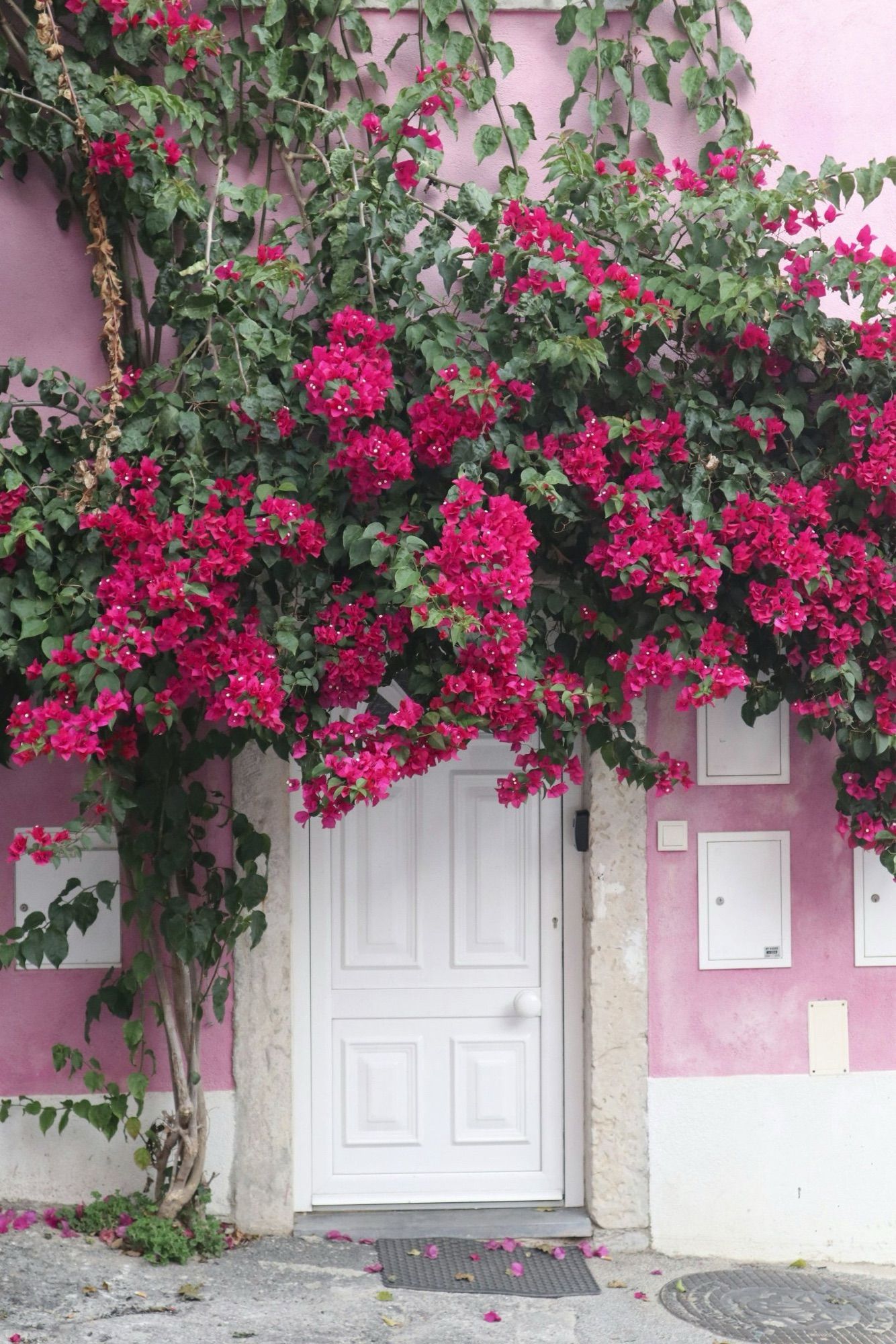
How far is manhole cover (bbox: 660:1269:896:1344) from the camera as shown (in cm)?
381

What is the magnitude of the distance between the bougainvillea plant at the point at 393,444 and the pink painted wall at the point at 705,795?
109 mm

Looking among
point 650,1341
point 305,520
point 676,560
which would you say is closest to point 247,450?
point 305,520

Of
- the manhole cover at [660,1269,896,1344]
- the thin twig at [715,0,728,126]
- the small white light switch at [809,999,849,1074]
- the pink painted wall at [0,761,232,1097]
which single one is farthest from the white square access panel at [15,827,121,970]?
the thin twig at [715,0,728,126]

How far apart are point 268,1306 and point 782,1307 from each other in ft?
5.20

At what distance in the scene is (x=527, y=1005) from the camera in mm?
4402

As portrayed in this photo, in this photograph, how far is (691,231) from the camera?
12.8ft

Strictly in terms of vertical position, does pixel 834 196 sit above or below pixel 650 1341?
above

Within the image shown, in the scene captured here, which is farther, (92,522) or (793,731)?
(793,731)

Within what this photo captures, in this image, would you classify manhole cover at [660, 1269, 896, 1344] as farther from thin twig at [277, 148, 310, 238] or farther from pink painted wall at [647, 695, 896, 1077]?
thin twig at [277, 148, 310, 238]

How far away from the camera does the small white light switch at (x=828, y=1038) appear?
438 cm

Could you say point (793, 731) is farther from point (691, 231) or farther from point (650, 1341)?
point (650, 1341)

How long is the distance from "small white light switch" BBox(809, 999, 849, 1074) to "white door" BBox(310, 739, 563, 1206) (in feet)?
2.78

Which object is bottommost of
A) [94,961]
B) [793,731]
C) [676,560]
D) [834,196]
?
[94,961]

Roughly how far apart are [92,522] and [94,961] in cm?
150
